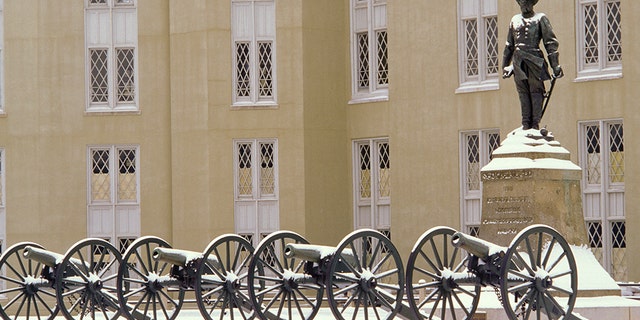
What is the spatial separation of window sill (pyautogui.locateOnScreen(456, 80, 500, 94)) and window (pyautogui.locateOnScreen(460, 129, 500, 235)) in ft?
3.26

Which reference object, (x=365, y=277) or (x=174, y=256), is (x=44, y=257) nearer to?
(x=174, y=256)

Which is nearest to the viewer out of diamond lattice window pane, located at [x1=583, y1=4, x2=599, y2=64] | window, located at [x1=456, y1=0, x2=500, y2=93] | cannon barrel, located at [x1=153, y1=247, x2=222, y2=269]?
cannon barrel, located at [x1=153, y1=247, x2=222, y2=269]

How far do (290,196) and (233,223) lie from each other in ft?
5.19

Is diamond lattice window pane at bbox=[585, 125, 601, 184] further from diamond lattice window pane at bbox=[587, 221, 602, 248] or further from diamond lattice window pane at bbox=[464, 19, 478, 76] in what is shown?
diamond lattice window pane at bbox=[464, 19, 478, 76]

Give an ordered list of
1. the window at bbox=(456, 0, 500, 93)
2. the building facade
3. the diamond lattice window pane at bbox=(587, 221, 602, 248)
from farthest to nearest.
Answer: the building facade, the window at bbox=(456, 0, 500, 93), the diamond lattice window pane at bbox=(587, 221, 602, 248)

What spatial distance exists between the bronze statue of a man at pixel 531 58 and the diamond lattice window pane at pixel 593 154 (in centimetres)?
1152

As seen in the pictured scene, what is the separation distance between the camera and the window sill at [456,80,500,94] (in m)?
34.6

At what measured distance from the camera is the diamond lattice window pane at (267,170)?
122 feet

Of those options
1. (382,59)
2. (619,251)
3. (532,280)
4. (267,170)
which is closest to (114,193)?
(267,170)

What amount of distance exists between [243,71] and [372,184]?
4359mm

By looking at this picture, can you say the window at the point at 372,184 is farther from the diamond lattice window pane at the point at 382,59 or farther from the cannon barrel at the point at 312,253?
the cannon barrel at the point at 312,253

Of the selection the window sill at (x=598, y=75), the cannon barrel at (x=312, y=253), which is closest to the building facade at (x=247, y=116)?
the window sill at (x=598, y=75)

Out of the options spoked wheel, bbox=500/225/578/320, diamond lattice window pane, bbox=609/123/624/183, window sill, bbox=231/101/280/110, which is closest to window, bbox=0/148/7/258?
window sill, bbox=231/101/280/110

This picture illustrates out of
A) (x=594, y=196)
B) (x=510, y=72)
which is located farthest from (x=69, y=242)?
(x=510, y=72)
